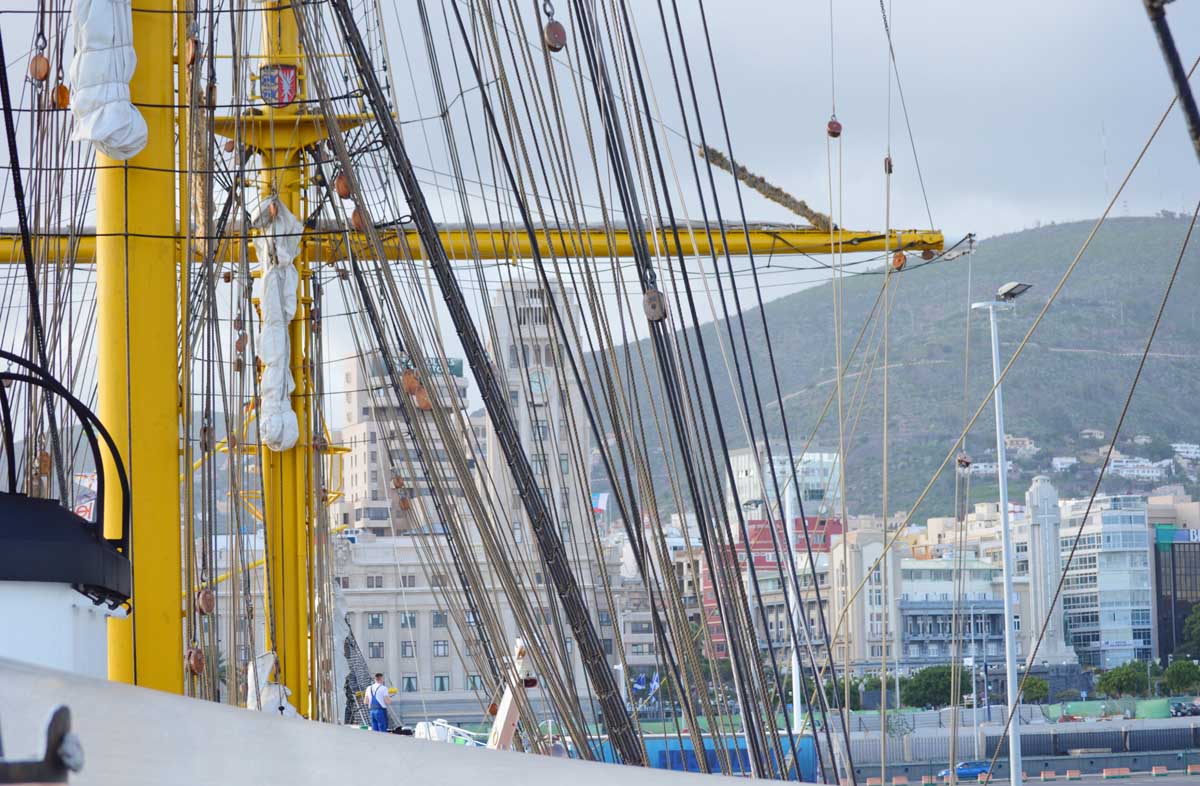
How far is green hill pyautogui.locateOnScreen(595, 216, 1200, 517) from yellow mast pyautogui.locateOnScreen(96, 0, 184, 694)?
119 metres

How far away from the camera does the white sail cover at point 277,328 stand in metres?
13.0

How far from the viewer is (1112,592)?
9806cm

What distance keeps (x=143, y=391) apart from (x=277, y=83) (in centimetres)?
872

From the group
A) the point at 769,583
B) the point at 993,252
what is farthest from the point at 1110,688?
the point at 993,252

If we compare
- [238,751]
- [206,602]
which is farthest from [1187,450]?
[238,751]

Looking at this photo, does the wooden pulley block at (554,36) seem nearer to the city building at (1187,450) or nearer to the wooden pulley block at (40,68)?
the wooden pulley block at (40,68)

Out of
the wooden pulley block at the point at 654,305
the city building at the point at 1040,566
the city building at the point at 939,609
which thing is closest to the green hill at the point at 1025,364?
the city building at the point at 939,609

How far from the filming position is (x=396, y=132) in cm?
568

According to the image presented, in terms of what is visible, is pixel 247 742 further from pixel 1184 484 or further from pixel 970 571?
pixel 1184 484

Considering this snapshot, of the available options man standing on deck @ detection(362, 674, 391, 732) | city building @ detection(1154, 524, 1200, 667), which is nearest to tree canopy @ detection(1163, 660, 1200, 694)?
city building @ detection(1154, 524, 1200, 667)

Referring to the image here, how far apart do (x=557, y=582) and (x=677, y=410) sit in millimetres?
775

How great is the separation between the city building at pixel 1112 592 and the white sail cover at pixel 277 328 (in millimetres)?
88677

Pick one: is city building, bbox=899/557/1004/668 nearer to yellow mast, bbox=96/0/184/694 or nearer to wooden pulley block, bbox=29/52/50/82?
wooden pulley block, bbox=29/52/50/82

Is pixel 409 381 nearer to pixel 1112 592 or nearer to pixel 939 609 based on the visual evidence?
pixel 939 609
